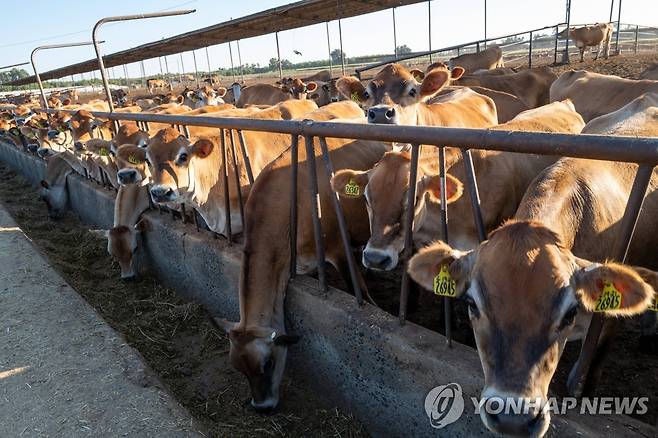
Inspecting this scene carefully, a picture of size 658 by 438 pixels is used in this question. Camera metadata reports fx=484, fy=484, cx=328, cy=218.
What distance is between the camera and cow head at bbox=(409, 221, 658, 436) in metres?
1.86

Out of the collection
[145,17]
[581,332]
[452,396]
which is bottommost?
[452,396]

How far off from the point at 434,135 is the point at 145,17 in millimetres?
5784

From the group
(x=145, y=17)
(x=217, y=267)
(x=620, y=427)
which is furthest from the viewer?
(x=145, y=17)

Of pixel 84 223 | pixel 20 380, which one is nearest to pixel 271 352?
pixel 20 380

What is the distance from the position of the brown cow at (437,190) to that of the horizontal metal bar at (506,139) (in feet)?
1.62

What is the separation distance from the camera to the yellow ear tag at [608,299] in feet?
6.16

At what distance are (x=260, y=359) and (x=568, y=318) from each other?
2.20 m

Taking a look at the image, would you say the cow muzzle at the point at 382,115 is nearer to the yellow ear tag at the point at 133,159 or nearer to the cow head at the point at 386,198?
the cow head at the point at 386,198

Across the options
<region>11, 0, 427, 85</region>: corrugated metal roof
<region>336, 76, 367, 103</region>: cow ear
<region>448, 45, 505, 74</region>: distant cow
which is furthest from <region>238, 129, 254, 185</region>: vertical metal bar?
<region>448, 45, 505, 74</region>: distant cow

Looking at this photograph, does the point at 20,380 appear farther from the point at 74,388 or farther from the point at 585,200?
the point at 585,200

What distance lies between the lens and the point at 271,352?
Answer: 11.6 feet

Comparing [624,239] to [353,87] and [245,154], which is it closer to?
→ [245,154]

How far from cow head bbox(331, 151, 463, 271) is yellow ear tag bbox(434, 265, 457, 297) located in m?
0.95

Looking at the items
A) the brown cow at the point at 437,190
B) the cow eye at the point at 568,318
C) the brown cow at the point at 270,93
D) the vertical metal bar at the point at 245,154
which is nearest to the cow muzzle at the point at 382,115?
the brown cow at the point at 437,190
